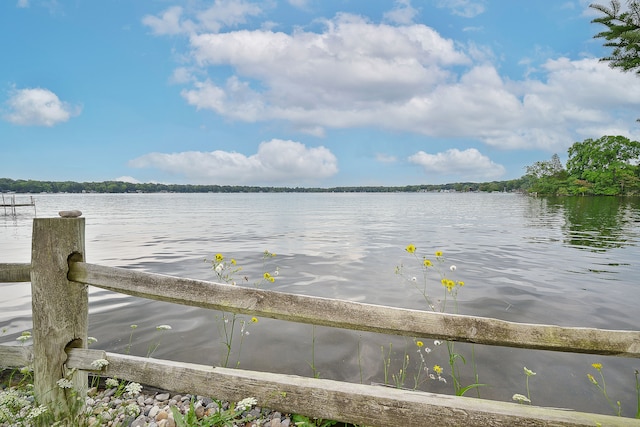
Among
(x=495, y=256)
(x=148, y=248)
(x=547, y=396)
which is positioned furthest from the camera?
(x=148, y=248)

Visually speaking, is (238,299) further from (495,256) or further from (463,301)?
(495,256)

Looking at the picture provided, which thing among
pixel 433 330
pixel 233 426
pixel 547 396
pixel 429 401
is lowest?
pixel 547 396

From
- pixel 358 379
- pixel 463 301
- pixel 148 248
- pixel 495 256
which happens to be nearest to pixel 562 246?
pixel 495 256

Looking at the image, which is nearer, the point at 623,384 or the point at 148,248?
the point at 623,384

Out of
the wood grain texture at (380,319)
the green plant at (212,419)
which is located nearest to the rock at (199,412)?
the green plant at (212,419)

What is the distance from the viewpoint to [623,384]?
16.5 feet

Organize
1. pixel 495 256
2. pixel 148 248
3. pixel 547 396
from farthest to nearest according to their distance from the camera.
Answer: pixel 148 248
pixel 495 256
pixel 547 396

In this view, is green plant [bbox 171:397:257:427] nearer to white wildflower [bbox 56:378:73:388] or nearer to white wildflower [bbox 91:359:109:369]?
white wildflower [bbox 91:359:109:369]

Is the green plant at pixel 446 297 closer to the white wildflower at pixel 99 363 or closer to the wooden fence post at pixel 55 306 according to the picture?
the white wildflower at pixel 99 363

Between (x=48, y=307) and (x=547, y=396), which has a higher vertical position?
(x=48, y=307)

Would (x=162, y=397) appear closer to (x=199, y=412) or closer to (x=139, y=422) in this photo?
(x=139, y=422)

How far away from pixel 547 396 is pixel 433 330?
3.19 metres

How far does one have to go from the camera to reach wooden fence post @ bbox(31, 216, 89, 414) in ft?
10.6

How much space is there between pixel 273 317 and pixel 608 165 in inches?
5261
